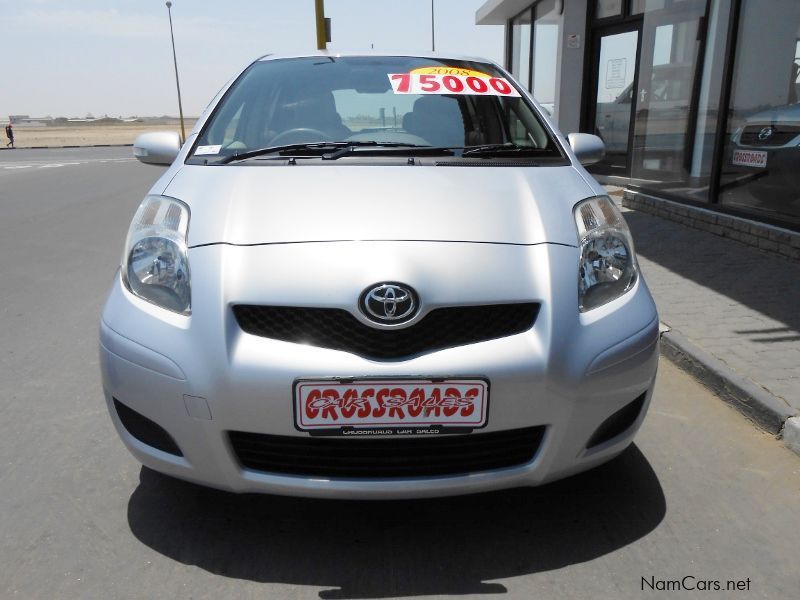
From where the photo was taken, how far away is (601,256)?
2227 mm

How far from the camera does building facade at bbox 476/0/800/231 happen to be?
6.28m

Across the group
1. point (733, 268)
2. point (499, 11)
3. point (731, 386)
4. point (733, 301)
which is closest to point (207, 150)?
point (731, 386)

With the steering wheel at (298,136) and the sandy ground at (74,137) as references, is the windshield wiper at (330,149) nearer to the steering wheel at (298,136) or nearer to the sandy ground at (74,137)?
the steering wheel at (298,136)

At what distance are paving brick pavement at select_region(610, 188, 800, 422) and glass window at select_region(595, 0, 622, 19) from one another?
212 inches

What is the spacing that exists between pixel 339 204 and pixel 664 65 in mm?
8417

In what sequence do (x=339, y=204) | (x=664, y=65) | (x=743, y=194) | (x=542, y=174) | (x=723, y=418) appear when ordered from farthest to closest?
(x=664, y=65) → (x=743, y=194) → (x=723, y=418) → (x=542, y=174) → (x=339, y=204)

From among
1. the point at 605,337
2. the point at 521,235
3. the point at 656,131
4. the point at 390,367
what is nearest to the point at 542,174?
the point at 521,235

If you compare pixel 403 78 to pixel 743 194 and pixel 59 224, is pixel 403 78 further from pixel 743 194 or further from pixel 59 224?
pixel 59 224

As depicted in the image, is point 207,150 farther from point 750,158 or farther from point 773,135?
point 750,158

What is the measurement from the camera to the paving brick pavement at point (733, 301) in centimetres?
345

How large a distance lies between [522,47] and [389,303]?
15.6 m

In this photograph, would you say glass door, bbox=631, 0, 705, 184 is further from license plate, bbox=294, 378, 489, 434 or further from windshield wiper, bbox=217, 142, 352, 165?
license plate, bbox=294, 378, 489, 434

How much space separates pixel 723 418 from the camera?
123 inches

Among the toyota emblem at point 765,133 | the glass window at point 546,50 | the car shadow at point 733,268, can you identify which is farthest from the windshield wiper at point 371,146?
the glass window at point 546,50
